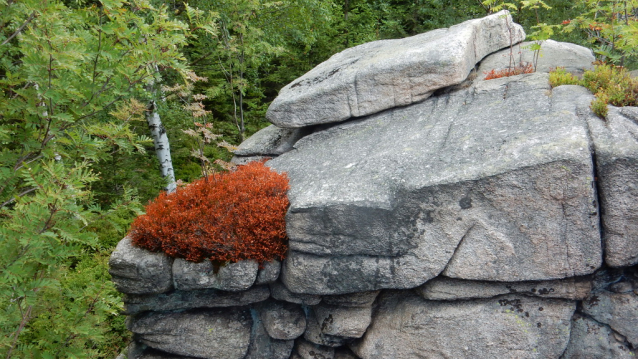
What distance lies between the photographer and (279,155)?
8758mm

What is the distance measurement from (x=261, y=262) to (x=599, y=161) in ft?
14.9

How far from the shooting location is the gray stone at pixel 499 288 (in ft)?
19.1

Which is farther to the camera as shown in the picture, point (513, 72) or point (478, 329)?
point (513, 72)

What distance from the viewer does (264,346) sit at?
690cm

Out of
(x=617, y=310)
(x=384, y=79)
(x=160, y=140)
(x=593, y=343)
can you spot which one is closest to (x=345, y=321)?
(x=593, y=343)

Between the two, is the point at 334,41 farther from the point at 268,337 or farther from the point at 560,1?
the point at 268,337

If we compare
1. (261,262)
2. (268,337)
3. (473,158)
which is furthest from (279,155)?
(473,158)

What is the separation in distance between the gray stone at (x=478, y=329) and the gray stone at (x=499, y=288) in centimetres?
13

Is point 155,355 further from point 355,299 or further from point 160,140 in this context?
point 160,140

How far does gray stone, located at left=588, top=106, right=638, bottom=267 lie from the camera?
5.12 m

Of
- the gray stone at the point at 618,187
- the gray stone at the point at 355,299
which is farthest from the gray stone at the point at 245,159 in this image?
the gray stone at the point at 618,187

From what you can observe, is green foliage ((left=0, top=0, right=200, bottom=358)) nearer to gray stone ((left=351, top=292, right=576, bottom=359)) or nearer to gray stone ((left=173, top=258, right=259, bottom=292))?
gray stone ((left=173, top=258, right=259, bottom=292))

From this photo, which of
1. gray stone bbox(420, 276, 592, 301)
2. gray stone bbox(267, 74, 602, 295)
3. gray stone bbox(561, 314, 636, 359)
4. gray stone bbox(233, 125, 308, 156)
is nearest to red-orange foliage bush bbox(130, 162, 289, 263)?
gray stone bbox(267, 74, 602, 295)

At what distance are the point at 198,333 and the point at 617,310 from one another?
229 inches
